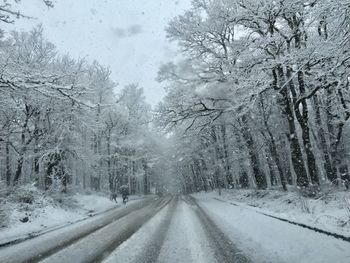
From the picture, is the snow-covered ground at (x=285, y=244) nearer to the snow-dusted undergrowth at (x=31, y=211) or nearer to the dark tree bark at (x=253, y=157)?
the snow-dusted undergrowth at (x=31, y=211)

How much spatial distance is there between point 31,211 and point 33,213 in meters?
0.18

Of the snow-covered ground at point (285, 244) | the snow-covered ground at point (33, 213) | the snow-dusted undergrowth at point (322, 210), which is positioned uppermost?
the snow-covered ground at point (33, 213)

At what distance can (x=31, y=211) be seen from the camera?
49.3 feet

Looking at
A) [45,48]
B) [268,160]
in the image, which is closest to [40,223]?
[45,48]

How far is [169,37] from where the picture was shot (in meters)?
20.0

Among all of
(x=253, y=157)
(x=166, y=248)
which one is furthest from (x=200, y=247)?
(x=253, y=157)

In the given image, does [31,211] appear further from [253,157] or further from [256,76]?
[253,157]

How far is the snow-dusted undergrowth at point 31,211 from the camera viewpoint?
1185cm

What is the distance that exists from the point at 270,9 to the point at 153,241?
954cm

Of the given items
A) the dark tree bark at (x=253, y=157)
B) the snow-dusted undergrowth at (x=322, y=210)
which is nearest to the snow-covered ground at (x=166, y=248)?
the snow-dusted undergrowth at (x=322, y=210)

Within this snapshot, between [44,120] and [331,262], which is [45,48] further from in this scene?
[331,262]

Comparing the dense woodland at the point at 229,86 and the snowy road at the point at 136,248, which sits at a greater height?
the dense woodland at the point at 229,86

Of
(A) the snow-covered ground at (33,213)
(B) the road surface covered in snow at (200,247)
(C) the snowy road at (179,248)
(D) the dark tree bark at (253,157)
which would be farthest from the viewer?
(D) the dark tree bark at (253,157)

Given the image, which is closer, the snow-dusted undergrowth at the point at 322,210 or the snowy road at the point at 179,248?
the snowy road at the point at 179,248
